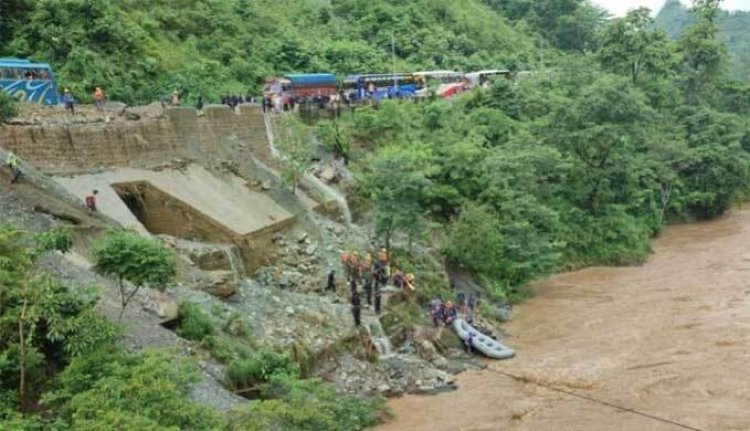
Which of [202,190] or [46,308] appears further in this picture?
[202,190]

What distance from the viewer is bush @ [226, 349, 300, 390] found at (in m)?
16.9

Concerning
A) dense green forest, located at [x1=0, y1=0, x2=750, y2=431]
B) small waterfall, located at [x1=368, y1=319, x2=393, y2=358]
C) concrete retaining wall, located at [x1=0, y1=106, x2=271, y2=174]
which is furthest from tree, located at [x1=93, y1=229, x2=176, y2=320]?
concrete retaining wall, located at [x1=0, y1=106, x2=271, y2=174]

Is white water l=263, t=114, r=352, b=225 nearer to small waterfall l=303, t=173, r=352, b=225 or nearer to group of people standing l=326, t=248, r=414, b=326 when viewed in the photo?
small waterfall l=303, t=173, r=352, b=225

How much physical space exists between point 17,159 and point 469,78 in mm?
37389

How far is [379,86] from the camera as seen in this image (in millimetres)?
47156

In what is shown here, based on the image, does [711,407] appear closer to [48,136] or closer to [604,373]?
[604,373]

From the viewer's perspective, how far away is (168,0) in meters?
45.4

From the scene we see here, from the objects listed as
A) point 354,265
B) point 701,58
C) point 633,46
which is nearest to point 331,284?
point 354,265

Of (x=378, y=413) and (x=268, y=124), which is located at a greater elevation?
(x=268, y=124)

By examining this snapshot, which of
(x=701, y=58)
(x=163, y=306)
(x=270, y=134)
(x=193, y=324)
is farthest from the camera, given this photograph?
(x=701, y=58)

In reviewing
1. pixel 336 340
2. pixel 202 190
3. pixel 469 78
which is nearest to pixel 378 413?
pixel 336 340

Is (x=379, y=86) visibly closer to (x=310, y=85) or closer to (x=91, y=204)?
(x=310, y=85)

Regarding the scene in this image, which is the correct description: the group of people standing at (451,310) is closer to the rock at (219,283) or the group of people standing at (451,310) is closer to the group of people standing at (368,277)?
the group of people standing at (368,277)

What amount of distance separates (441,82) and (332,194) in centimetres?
2271
